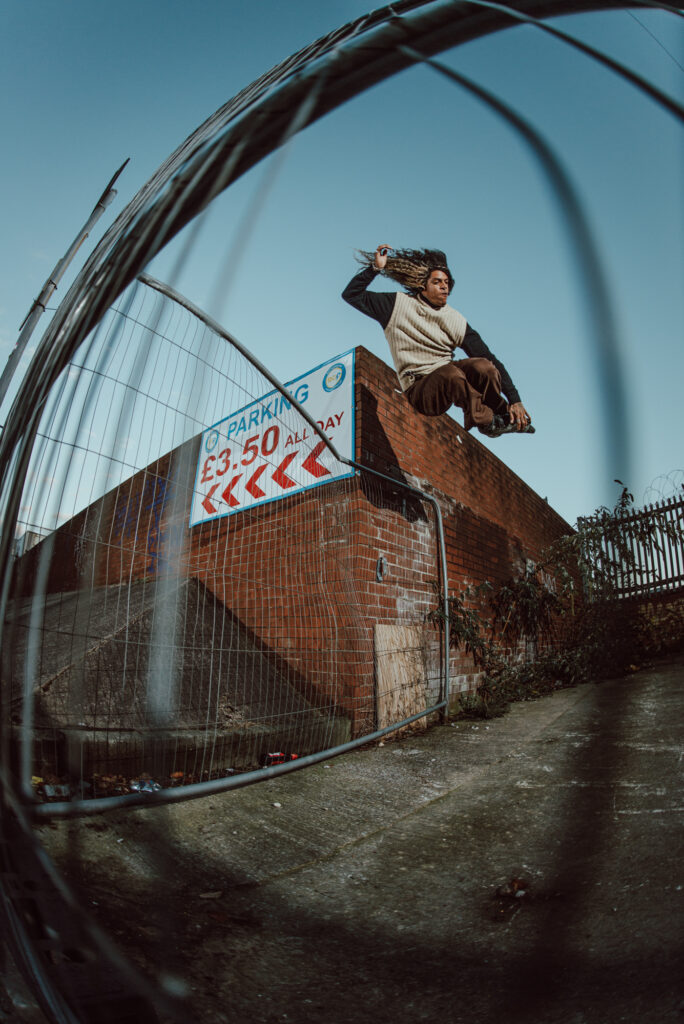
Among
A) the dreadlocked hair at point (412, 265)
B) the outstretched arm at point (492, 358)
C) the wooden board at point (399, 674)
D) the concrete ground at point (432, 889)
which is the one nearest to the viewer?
the concrete ground at point (432, 889)

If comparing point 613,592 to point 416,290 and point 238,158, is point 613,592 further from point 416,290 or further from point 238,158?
point 416,290

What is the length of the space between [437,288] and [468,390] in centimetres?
27

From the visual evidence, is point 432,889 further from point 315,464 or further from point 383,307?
point 315,464

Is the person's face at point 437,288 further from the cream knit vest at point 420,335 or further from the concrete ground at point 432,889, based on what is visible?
the concrete ground at point 432,889

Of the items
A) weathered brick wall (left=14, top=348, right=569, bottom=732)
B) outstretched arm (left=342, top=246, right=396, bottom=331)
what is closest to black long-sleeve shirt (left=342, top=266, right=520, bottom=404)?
outstretched arm (left=342, top=246, right=396, bottom=331)

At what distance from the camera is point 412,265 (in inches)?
42.0

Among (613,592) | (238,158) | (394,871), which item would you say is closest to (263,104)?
(238,158)

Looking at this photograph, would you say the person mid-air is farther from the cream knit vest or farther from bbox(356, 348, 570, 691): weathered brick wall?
bbox(356, 348, 570, 691): weathered brick wall

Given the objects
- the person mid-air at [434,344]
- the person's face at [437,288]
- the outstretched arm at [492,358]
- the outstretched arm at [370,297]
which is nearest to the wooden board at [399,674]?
the person mid-air at [434,344]

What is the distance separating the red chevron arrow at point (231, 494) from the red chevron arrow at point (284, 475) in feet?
0.91

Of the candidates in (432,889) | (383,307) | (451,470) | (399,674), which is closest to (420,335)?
(383,307)

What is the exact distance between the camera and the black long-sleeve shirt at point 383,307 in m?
1.15

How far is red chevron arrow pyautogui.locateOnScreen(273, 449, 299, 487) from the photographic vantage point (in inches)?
123

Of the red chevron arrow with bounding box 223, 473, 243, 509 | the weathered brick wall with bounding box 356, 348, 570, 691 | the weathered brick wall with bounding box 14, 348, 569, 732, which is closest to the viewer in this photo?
the red chevron arrow with bounding box 223, 473, 243, 509
